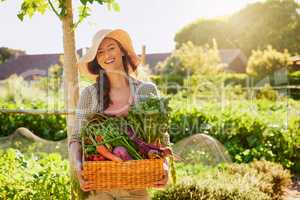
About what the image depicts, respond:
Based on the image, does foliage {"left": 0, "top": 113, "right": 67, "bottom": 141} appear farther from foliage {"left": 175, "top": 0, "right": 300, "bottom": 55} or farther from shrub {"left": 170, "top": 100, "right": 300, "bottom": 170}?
foliage {"left": 175, "top": 0, "right": 300, "bottom": 55}

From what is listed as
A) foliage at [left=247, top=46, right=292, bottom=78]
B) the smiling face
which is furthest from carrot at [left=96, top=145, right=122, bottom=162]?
foliage at [left=247, top=46, right=292, bottom=78]

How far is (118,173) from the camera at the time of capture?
2.70 meters

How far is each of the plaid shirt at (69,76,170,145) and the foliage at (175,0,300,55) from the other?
39.8 m

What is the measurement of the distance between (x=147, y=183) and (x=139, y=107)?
15.9 inches

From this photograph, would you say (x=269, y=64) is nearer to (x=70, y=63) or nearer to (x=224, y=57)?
(x=224, y=57)

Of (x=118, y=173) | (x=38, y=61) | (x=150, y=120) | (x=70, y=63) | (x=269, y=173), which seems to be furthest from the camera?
(x=38, y=61)

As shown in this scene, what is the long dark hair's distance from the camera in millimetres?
3080

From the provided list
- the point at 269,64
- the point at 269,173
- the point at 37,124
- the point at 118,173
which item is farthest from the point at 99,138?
the point at 269,64

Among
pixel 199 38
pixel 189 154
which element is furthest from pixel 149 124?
pixel 199 38

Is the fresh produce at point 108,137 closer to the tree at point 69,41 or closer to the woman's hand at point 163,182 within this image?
the woman's hand at point 163,182

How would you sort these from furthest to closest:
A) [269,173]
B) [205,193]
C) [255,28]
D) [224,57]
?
[255,28] → [224,57] → [269,173] → [205,193]

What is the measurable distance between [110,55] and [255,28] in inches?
1691

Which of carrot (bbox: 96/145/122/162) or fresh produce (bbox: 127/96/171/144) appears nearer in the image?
carrot (bbox: 96/145/122/162)

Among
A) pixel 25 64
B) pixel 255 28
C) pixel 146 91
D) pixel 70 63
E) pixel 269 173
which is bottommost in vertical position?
pixel 269 173
